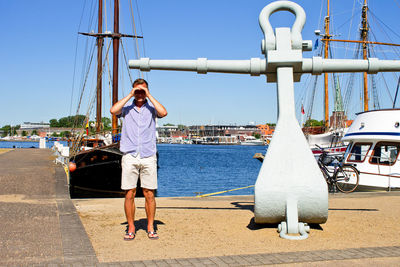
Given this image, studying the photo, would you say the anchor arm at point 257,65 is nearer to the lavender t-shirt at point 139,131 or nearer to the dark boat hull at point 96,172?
the lavender t-shirt at point 139,131

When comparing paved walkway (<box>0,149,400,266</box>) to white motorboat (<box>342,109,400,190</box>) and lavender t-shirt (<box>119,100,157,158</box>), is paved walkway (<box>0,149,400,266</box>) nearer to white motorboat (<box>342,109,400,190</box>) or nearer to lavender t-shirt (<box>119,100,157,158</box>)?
lavender t-shirt (<box>119,100,157,158</box>)

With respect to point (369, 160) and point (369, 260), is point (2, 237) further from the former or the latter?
point (369, 160)

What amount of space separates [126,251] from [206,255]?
0.82 metres

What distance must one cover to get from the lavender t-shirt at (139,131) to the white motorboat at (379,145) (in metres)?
10.6

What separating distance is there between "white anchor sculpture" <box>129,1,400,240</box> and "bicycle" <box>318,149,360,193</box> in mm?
7727

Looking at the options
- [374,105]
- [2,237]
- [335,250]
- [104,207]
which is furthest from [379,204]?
[374,105]

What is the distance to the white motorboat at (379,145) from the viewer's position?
1485 centimetres

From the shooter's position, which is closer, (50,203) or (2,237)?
(2,237)

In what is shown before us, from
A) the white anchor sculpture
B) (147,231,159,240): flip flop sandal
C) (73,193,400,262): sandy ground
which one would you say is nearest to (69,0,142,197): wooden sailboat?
(73,193,400,262): sandy ground

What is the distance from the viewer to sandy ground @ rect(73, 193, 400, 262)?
476 cm

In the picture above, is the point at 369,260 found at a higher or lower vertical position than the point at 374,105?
lower

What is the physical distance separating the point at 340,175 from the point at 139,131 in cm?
993

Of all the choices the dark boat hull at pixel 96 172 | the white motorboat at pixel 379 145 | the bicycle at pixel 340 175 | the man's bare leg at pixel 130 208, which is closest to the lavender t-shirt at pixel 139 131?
the man's bare leg at pixel 130 208

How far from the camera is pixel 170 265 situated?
4117mm
